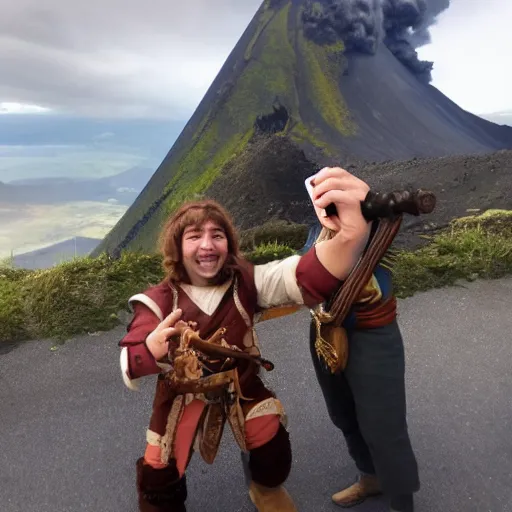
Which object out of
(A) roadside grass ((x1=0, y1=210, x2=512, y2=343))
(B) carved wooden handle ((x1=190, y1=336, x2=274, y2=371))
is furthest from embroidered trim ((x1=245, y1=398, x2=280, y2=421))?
(A) roadside grass ((x1=0, y1=210, x2=512, y2=343))

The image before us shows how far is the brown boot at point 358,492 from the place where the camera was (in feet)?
6.46

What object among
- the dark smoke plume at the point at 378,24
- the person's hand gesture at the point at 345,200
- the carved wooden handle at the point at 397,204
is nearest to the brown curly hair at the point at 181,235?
the person's hand gesture at the point at 345,200

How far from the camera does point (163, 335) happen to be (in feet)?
4.70

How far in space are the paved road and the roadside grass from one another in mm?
200

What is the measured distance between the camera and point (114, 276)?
13.2 ft

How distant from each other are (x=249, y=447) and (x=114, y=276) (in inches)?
103

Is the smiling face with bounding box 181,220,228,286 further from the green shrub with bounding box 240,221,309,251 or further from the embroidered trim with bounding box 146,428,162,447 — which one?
the green shrub with bounding box 240,221,309,251

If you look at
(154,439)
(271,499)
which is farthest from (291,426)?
(154,439)

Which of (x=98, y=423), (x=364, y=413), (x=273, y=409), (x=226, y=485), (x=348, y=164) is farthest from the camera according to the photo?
(x=348, y=164)

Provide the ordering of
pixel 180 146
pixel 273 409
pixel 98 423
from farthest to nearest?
1. pixel 180 146
2. pixel 98 423
3. pixel 273 409

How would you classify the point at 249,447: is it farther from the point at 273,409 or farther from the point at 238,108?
the point at 238,108

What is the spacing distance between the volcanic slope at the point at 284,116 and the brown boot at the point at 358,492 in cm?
335

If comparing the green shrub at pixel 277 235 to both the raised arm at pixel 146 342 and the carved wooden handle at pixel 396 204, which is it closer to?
the raised arm at pixel 146 342

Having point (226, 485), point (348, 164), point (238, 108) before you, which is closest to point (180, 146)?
point (238, 108)
